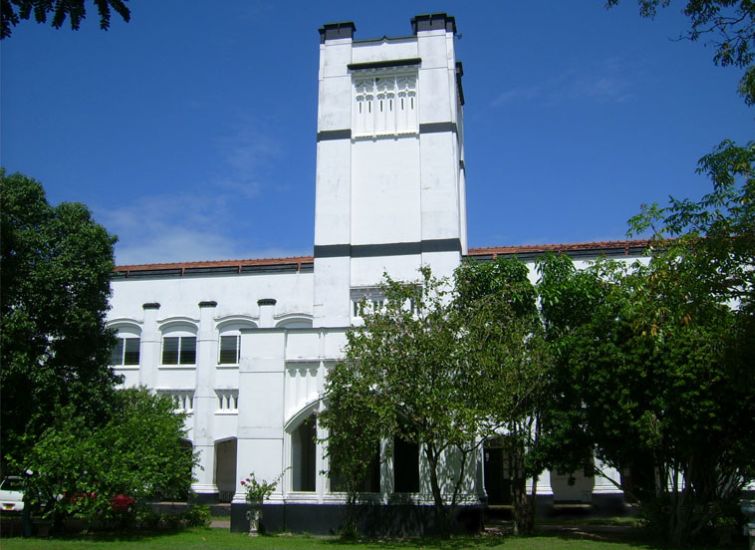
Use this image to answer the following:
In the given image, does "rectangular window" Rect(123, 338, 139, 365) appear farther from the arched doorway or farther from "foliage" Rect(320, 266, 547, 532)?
"foliage" Rect(320, 266, 547, 532)

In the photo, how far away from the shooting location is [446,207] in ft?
79.7

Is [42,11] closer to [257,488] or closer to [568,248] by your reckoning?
[257,488]

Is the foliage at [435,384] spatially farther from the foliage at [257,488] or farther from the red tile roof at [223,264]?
the red tile roof at [223,264]

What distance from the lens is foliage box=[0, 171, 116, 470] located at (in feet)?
64.1

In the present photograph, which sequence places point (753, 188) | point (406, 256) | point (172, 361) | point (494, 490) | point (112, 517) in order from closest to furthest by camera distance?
point (753, 188)
point (112, 517)
point (406, 256)
point (494, 490)
point (172, 361)

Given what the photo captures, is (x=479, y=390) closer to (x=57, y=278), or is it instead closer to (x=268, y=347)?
(x=268, y=347)

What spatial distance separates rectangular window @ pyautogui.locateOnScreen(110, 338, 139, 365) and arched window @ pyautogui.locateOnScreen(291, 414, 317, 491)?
1017cm

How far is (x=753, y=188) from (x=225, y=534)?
15.1 m

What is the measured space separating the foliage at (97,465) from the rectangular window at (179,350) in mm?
8582

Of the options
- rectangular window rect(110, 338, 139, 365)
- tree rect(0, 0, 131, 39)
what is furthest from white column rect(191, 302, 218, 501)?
tree rect(0, 0, 131, 39)

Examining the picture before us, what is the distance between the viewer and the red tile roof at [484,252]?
1043 inches

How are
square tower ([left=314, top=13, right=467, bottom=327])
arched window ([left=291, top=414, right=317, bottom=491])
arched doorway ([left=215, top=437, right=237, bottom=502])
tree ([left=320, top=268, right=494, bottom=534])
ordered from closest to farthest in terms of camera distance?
tree ([left=320, top=268, right=494, bottom=534])
arched window ([left=291, top=414, right=317, bottom=491])
square tower ([left=314, top=13, right=467, bottom=327])
arched doorway ([left=215, top=437, right=237, bottom=502])

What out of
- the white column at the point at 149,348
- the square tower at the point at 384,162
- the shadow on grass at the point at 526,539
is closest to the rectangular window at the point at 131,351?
the white column at the point at 149,348

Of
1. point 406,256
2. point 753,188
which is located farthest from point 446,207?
point 753,188
